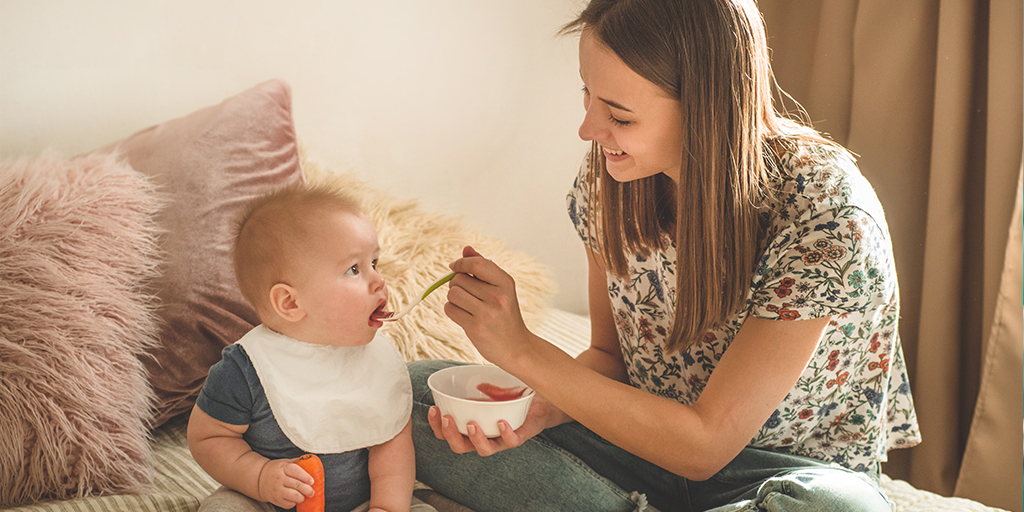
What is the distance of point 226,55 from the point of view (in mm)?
1751

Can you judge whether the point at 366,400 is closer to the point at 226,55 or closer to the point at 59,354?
the point at 59,354

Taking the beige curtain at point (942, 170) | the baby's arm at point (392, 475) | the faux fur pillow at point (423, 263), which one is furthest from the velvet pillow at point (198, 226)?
the beige curtain at point (942, 170)

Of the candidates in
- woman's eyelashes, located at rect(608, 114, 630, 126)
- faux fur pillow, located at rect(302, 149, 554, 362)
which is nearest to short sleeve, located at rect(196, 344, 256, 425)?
faux fur pillow, located at rect(302, 149, 554, 362)

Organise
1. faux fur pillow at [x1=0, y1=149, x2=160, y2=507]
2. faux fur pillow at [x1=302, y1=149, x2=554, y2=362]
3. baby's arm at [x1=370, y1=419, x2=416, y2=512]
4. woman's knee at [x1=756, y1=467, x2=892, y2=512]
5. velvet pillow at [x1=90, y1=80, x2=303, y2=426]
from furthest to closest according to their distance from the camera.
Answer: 1. faux fur pillow at [x1=302, y1=149, x2=554, y2=362]
2. velvet pillow at [x1=90, y1=80, x2=303, y2=426]
3. faux fur pillow at [x1=0, y1=149, x2=160, y2=507]
4. baby's arm at [x1=370, y1=419, x2=416, y2=512]
5. woman's knee at [x1=756, y1=467, x2=892, y2=512]

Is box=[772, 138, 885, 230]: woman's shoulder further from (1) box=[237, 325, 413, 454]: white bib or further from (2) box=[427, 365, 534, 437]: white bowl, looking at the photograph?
(1) box=[237, 325, 413, 454]: white bib

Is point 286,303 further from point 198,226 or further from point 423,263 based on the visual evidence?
point 423,263

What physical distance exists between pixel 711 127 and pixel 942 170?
0.92 meters

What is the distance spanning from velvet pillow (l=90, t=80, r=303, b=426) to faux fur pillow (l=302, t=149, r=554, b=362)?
0.21m

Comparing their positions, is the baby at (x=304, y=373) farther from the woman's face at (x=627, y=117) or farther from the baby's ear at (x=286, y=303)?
the woman's face at (x=627, y=117)

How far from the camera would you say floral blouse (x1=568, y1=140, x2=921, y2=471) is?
963 millimetres

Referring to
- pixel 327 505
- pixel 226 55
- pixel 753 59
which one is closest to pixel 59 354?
pixel 327 505

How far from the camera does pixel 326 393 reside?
3.34 feet

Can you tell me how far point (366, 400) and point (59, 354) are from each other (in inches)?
21.4

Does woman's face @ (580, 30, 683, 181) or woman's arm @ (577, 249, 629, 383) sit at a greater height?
woman's face @ (580, 30, 683, 181)
